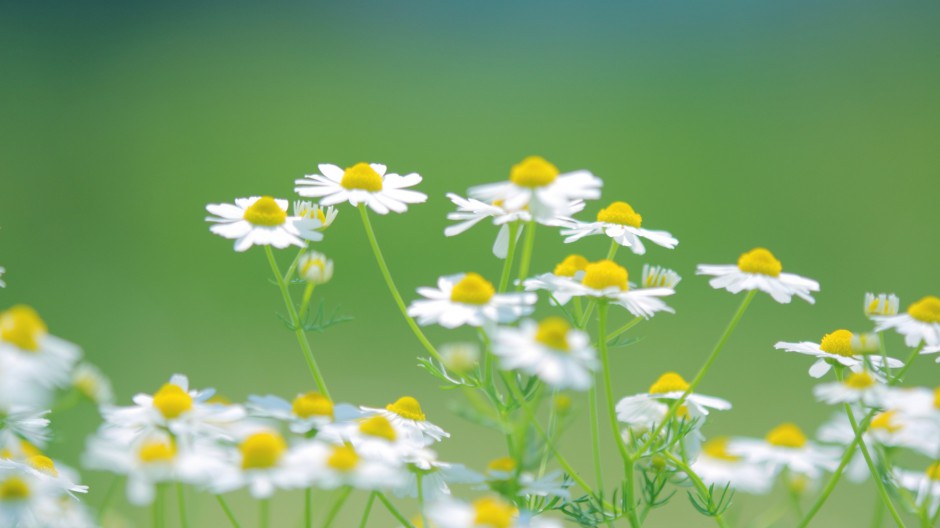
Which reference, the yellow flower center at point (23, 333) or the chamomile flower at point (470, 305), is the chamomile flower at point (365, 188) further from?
the yellow flower center at point (23, 333)

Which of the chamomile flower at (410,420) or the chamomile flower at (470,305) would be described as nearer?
the chamomile flower at (470,305)

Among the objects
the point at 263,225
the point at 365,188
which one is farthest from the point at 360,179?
the point at 263,225

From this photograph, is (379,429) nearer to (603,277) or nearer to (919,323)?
(603,277)

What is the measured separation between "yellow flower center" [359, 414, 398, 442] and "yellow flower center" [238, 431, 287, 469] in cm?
11

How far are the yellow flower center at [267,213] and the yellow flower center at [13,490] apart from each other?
284 mm

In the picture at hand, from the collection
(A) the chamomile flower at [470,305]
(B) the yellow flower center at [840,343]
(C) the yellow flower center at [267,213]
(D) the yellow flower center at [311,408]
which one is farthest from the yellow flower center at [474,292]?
(B) the yellow flower center at [840,343]

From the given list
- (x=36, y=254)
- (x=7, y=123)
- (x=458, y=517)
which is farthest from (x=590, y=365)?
(x=7, y=123)

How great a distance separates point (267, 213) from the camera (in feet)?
2.73

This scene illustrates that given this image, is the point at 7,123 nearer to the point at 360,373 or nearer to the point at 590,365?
the point at 360,373

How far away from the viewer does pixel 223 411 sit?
657 millimetres

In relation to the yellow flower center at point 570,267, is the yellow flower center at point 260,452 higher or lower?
lower

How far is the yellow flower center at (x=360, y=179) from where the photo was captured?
906 mm

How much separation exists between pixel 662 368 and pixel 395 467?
7.76 ft

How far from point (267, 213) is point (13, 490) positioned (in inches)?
11.7
